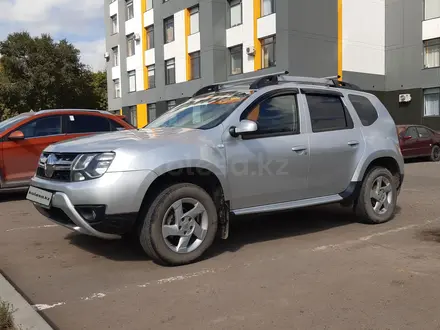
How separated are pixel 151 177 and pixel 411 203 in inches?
214

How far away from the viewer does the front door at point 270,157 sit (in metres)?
5.01

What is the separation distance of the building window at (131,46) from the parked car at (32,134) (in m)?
27.6

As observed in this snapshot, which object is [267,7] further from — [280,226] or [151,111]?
[280,226]

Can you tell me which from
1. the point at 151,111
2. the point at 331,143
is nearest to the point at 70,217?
the point at 331,143

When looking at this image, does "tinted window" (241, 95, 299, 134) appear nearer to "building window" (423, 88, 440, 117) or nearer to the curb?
the curb

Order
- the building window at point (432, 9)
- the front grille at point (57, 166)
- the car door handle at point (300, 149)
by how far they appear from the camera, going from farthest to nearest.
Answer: the building window at point (432, 9) < the car door handle at point (300, 149) < the front grille at point (57, 166)

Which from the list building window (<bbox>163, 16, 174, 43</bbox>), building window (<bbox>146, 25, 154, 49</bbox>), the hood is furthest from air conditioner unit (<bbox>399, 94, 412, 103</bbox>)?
the hood

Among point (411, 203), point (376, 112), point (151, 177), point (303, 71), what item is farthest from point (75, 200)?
point (303, 71)

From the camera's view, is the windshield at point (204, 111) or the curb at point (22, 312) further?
the windshield at point (204, 111)

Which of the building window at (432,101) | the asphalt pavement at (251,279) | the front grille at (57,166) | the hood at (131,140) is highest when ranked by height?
the building window at (432,101)

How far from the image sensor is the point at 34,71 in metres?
38.0

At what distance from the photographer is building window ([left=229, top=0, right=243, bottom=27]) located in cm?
2614

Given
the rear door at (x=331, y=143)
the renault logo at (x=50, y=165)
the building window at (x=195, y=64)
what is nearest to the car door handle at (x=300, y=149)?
the rear door at (x=331, y=143)

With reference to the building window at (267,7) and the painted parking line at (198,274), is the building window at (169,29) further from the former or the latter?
the painted parking line at (198,274)
